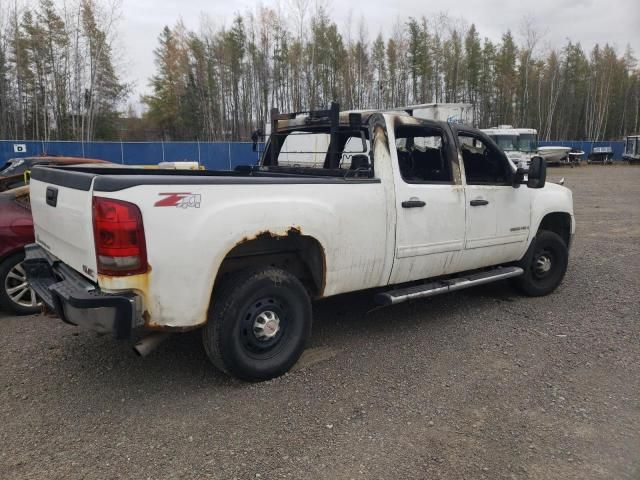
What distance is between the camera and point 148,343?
3201mm

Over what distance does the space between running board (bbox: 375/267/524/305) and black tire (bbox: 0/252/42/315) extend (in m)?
3.36

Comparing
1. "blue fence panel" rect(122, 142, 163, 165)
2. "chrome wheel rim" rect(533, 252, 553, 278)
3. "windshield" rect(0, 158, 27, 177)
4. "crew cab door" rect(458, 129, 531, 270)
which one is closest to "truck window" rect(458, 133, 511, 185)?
"crew cab door" rect(458, 129, 531, 270)

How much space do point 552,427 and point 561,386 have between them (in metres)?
0.60

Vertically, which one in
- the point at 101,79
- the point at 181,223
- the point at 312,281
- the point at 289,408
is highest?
the point at 101,79

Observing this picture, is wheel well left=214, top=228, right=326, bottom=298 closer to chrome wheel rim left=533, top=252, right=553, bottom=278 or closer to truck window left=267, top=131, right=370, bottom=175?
truck window left=267, top=131, right=370, bottom=175

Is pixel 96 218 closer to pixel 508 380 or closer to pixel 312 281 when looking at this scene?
pixel 312 281

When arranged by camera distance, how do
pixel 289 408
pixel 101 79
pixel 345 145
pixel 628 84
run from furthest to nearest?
1. pixel 628 84
2. pixel 101 79
3. pixel 345 145
4. pixel 289 408

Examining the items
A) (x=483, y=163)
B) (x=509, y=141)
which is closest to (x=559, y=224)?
(x=483, y=163)

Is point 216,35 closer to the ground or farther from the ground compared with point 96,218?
farther from the ground

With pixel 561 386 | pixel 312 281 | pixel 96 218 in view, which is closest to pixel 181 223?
pixel 96 218

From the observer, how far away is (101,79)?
33.4 meters

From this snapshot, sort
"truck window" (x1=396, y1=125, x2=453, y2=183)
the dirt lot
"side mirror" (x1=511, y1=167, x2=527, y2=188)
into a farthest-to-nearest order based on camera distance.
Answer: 1. "side mirror" (x1=511, y1=167, x2=527, y2=188)
2. "truck window" (x1=396, y1=125, x2=453, y2=183)
3. the dirt lot

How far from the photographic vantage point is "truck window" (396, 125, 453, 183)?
4410mm

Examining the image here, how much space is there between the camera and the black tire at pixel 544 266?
18.2 ft
